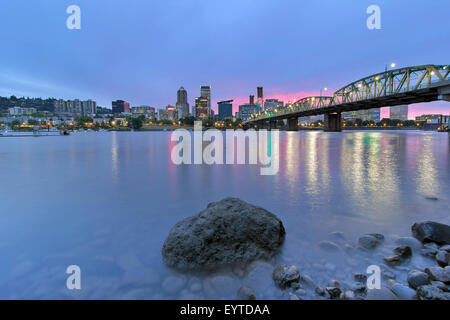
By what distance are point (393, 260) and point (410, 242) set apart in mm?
932

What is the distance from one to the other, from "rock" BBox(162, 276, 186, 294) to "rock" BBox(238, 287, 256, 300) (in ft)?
2.66

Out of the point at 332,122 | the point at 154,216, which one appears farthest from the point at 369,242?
the point at 332,122

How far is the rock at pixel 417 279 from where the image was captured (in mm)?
2975

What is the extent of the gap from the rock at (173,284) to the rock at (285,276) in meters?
1.30

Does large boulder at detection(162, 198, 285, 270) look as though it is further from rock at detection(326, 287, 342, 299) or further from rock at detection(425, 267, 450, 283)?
rock at detection(425, 267, 450, 283)

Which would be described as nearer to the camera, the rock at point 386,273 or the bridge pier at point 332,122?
the rock at point 386,273

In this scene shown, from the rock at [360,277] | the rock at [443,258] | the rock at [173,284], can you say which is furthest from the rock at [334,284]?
the rock at [173,284]

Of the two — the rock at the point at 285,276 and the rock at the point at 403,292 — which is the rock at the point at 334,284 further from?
the rock at the point at 403,292

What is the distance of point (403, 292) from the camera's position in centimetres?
287

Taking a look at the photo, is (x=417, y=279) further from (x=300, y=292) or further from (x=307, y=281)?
(x=300, y=292)

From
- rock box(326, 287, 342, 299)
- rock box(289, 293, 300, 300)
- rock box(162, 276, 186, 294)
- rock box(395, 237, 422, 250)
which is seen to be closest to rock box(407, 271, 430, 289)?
rock box(326, 287, 342, 299)

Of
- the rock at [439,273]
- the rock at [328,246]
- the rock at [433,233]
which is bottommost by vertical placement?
the rock at [328,246]
